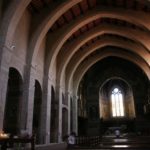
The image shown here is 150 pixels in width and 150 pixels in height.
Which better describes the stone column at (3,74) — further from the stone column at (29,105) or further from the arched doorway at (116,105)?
the arched doorway at (116,105)

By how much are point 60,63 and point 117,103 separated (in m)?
16.6

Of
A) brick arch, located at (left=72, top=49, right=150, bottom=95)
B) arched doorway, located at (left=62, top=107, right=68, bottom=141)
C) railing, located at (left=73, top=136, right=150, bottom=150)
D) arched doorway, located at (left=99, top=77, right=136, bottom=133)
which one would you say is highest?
brick arch, located at (left=72, top=49, right=150, bottom=95)

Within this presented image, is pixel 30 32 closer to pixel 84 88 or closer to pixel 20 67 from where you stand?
pixel 20 67

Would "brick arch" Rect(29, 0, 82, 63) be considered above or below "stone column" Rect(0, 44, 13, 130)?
above

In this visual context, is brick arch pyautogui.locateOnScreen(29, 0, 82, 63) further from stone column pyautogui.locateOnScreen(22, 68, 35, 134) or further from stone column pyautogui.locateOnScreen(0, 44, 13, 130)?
stone column pyautogui.locateOnScreen(0, 44, 13, 130)

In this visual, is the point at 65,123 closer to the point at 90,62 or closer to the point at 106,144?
the point at 106,144

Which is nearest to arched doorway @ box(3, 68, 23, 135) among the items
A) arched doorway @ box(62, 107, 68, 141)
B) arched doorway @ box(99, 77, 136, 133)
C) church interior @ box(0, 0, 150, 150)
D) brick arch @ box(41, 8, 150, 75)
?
church interior @ box(0, 0, 150, 150)

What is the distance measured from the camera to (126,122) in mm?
30219

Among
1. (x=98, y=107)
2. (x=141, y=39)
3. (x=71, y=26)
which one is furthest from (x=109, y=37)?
(x=98, y=107)

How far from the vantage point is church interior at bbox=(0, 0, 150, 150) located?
488 inches

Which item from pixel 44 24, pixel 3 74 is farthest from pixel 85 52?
pixel 3 74

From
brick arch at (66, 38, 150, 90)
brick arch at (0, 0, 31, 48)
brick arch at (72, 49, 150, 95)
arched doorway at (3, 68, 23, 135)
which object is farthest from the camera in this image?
brick arch at (72, 49, 150, 95)

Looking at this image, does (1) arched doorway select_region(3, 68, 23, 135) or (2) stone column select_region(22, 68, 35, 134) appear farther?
(1) arched doorway select_region(3, 68, 23, 135)

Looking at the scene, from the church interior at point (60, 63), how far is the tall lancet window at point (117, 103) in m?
2.07
